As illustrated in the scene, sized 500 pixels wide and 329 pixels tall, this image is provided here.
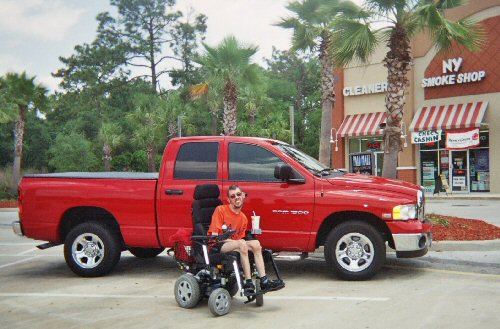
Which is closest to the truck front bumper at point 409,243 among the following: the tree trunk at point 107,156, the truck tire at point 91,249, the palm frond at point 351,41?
the truck tire at point 91,249

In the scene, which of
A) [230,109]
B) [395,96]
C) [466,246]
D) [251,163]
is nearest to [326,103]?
[395,96]

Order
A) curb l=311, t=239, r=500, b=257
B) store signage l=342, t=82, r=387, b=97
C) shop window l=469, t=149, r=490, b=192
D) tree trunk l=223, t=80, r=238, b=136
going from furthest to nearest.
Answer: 1. store signage l=342, t=82, r=387, b=97
2. shop window l=469, t=149, r=490, b=192
3. tree trunk l=223, t=80, r=238, b=136
4. curb l=311, t=239, r=500, b=257

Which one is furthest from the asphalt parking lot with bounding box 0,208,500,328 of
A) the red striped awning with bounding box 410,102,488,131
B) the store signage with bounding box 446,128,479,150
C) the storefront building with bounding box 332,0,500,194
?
the store signage with bounding box 446,128,479,150

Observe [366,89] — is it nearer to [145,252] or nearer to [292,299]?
[145,252]

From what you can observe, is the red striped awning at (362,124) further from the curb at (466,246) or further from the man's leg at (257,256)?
the man's leg at (257,256)

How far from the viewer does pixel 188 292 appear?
20.7ft

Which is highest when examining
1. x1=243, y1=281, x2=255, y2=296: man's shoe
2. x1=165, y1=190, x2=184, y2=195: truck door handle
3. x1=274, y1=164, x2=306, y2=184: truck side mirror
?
x1=274, y1=164, x2=306, y2=184: truck side mirror

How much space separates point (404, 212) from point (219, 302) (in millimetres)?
2921

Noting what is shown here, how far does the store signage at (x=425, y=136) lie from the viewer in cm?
3036

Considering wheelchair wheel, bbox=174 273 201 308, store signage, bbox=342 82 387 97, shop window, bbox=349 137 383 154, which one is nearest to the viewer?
wheelchair wheel, bbox=174 273 201 308

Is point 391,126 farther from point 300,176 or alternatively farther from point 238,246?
point 238,246

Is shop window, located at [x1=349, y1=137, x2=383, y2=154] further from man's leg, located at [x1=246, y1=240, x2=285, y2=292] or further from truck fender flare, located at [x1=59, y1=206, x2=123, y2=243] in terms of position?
man's leg, located at [x1=246, y1=240, x2=285, y2=292]

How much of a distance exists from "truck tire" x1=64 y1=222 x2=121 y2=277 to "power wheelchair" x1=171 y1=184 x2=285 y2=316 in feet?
6.45

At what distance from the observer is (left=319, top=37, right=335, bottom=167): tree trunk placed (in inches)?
720
